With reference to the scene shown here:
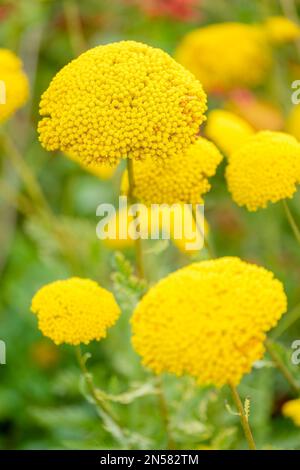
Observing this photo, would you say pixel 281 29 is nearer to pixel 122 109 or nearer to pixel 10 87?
pixel 10 87

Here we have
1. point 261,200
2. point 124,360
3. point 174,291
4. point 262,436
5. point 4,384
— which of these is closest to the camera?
point 174,291

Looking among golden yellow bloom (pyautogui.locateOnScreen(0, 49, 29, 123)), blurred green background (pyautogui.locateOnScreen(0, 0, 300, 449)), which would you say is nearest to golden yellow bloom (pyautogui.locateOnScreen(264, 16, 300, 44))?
blurred green background (pyautogui.locateOnScreen(0, 0, 300, 449))

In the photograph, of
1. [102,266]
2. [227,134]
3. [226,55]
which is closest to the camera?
[227,134]

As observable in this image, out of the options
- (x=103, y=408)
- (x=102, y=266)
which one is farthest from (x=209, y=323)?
(x=102, y=266)

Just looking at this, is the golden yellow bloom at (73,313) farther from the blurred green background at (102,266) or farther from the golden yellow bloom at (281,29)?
the golden yellow bloom at (281,29)

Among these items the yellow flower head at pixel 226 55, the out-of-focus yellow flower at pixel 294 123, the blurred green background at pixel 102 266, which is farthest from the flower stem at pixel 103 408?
the yellow flower head at pixel 226 55

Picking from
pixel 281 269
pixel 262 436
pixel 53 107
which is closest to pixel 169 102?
pixel 53 107
